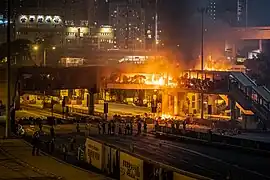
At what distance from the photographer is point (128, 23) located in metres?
178

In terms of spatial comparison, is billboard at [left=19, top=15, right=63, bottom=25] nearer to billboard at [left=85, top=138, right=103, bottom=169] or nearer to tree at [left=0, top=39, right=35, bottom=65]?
tree at [left=0, top=39, right=35, bottom=65]

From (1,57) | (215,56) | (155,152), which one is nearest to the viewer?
(155,152)

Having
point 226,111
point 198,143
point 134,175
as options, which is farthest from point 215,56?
point 134,175

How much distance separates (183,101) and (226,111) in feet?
19.1

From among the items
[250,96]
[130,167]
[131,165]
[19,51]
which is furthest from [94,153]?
[19,51]

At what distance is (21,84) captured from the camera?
233ft

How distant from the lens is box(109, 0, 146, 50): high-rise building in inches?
6757

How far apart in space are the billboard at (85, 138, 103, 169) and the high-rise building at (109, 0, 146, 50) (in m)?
134

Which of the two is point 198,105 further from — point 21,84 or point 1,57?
point 1,57

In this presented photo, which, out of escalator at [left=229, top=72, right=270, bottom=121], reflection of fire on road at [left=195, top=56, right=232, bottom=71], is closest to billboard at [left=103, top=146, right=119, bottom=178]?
escalator at [left=229, top=72, right=270, bottom=121]

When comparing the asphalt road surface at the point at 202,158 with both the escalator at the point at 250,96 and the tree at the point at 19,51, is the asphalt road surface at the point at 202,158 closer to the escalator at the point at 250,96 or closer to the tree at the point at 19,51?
the escalator at the point at 250,96

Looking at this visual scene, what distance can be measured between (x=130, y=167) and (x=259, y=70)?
217 ft

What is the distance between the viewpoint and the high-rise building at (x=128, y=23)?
17162 cm

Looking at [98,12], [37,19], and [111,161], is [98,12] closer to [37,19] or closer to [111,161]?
[37,19]
